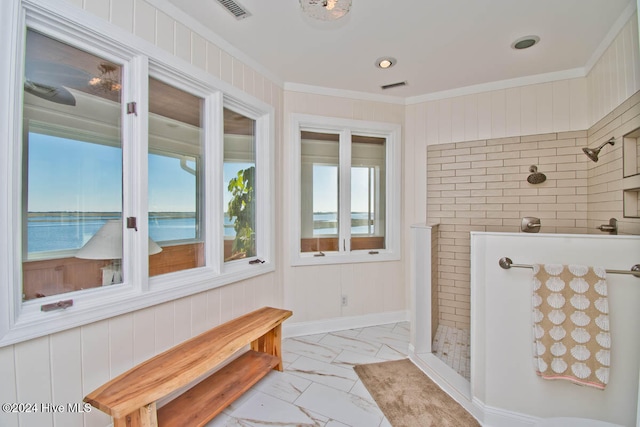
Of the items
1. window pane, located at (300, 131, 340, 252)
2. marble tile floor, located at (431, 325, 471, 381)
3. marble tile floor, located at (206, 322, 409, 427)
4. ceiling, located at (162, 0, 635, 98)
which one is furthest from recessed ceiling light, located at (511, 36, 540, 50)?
marble tile floor, located at (206, 322, 409, 427)

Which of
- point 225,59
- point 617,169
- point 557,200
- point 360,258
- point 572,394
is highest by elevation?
point 225,59

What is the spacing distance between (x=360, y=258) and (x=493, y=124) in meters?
2.00

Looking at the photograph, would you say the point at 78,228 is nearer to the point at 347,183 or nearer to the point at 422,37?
the point at 347,183

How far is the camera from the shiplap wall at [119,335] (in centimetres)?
131

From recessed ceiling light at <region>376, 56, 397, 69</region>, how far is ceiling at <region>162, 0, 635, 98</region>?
63mm

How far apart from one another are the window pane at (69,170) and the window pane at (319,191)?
72.2 inches

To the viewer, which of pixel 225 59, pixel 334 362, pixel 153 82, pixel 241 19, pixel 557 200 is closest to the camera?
pixel 153 82

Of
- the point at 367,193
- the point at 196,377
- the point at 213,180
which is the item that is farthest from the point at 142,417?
the point at 367,193

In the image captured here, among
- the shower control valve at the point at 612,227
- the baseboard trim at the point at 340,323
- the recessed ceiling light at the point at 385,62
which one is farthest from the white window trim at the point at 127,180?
the shower control valve at the point at 612,227

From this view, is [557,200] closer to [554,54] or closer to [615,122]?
[615,122]

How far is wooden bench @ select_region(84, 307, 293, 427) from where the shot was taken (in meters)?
1.38

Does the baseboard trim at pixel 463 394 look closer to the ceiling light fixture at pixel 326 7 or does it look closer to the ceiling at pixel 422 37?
the ceiling light fixture at pixel 326 7

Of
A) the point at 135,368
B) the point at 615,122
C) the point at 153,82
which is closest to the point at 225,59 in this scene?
the point at 153,82

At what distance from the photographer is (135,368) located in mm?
1622
